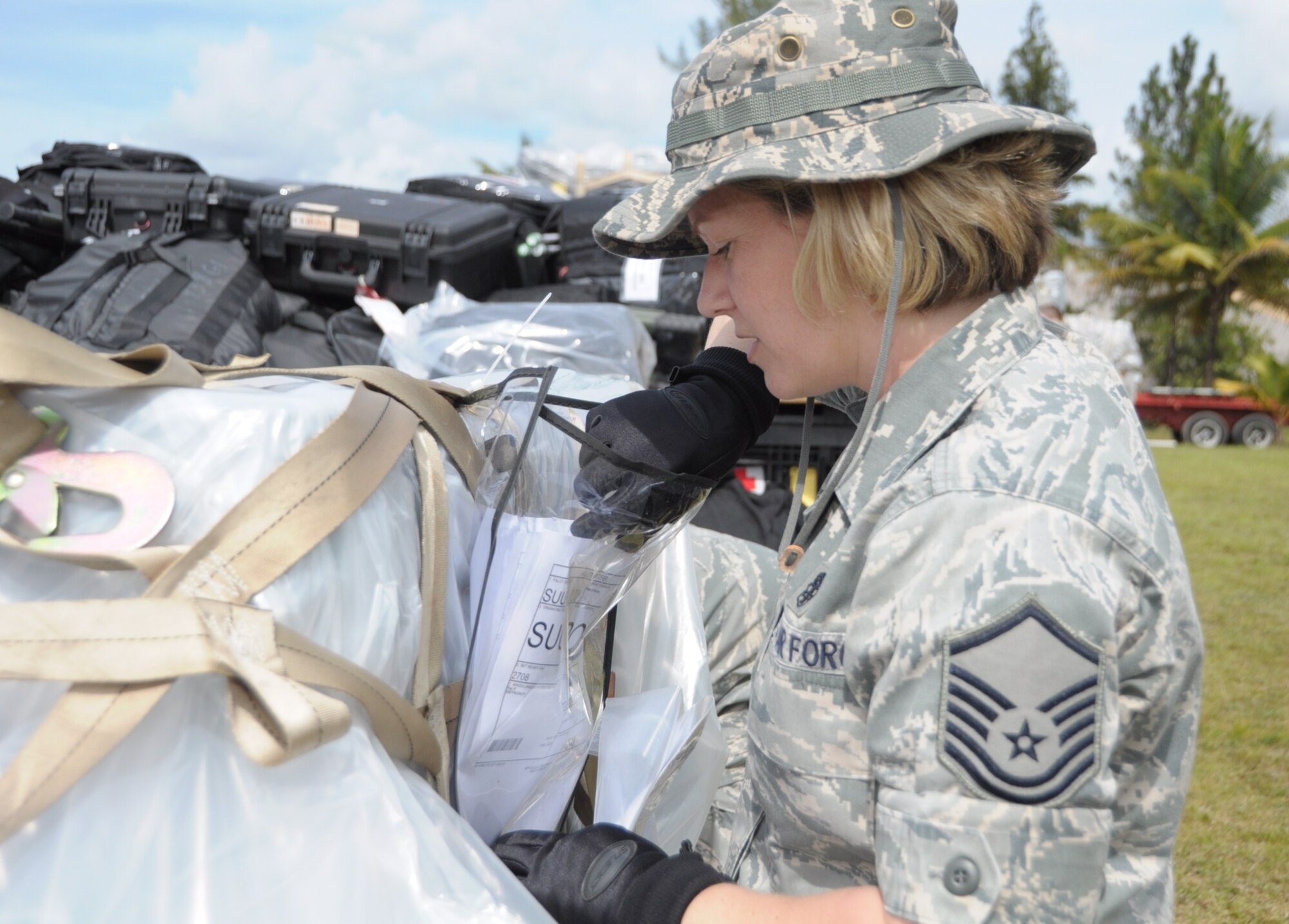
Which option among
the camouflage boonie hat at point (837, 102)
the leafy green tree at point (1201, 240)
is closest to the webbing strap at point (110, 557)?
the camouflage boonie hat at point (837, 102)

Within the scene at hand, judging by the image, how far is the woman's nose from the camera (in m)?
1.15

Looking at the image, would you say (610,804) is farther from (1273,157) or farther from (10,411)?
(1273,157)

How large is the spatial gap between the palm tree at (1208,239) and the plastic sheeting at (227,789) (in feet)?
71.8

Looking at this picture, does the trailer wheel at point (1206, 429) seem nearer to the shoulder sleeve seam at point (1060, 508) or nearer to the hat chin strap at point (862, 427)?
the hat chin strap at point (862, 427)

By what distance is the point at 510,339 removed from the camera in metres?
2.39

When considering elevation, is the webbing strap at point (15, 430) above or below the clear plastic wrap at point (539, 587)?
above

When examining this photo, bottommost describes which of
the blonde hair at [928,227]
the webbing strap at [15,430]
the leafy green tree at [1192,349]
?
the webbing strap at [15,430]

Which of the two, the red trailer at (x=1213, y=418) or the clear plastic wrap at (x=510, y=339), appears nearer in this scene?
the clear plastic wrap at (x=510, y=339)

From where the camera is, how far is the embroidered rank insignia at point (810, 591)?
100 cm

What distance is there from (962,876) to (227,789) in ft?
1.86

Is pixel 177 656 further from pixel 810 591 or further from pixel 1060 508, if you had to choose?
pixel 1060 508

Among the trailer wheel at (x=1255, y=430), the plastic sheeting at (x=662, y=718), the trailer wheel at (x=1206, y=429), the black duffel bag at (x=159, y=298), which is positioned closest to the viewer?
the plastic sheeting at (x=662, y=718)

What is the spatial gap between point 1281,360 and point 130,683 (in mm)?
26349

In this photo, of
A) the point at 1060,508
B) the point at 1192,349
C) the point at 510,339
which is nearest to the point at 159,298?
the point at 510,339
